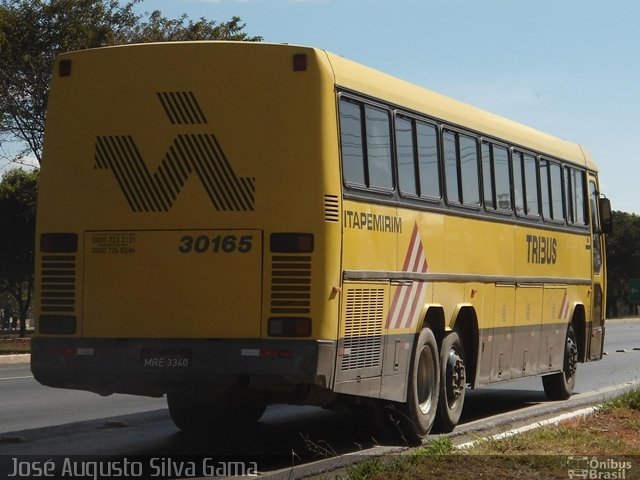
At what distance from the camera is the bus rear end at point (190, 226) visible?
1086cm

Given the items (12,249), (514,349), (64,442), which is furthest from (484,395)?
(12,249)

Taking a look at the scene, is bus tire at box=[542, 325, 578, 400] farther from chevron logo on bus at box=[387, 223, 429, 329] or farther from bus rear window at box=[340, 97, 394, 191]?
bus rear window at box=[340, 97, 394, 191]

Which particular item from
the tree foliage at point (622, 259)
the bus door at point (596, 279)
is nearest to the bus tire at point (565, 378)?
the bus door at point (596, 279)

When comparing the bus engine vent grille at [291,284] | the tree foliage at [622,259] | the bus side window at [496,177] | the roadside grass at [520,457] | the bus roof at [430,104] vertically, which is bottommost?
the roadside grass at [520,457]

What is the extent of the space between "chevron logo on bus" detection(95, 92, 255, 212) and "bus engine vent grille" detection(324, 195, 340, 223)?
59 cm

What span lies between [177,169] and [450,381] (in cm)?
418

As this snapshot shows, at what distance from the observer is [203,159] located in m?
11.2

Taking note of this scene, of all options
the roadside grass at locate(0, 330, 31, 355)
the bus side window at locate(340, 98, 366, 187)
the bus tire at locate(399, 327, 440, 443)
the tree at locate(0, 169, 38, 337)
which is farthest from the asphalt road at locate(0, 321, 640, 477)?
the tree at locate(0, 169, 38, 337)

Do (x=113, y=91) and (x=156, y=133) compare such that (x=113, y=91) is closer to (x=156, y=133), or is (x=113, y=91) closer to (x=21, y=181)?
(x=156, y=133)

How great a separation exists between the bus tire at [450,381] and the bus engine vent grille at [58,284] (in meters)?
4.00

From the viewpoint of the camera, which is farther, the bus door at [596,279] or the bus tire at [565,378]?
the bus door at [596,279]

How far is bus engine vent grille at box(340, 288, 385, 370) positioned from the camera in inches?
446

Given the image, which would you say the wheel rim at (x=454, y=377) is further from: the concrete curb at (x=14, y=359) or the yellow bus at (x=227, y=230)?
the concrete curb at (x=14, y=359)

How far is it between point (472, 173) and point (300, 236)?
4.37m
